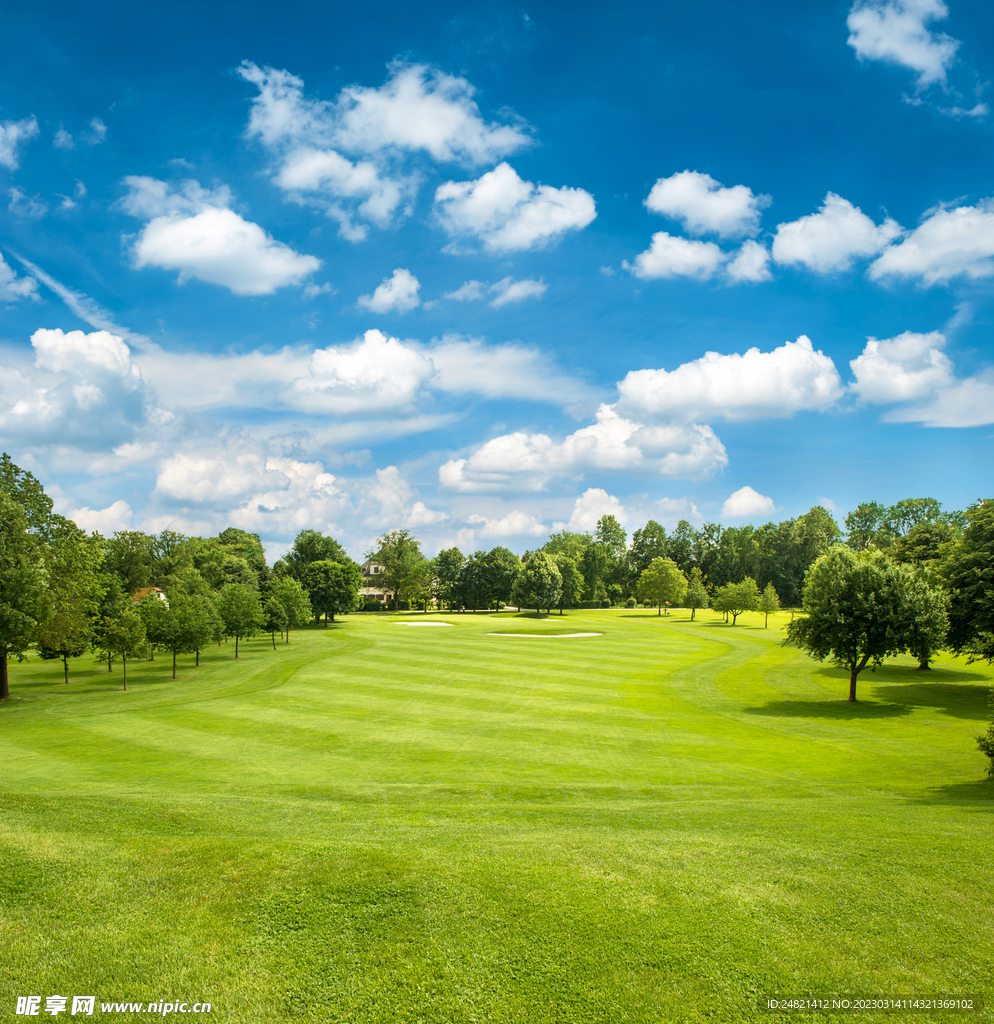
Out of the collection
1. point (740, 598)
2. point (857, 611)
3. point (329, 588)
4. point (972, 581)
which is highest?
point (972, 581)

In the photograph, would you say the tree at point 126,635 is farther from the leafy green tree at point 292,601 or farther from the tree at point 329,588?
the tree at point 329,588

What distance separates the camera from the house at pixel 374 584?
12975 centimetres

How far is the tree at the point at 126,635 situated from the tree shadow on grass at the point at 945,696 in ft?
149

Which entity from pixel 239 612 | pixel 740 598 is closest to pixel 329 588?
pixel 239 612

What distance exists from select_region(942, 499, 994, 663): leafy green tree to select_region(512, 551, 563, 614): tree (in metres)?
64.9

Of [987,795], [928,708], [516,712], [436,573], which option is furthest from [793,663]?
[436,573]

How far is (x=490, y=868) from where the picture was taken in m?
8.12

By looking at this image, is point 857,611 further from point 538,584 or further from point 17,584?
point 538,584

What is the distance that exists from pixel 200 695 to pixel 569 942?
106ft

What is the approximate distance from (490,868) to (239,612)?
4750cm

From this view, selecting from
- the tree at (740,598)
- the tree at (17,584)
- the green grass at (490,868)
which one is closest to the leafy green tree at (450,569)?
the tree at (740,598)

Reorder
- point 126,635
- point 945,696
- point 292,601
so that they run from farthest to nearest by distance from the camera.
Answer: point 292,601 < point 126,635 < point 945,696

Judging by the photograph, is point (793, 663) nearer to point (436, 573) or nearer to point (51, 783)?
point (51, 783)

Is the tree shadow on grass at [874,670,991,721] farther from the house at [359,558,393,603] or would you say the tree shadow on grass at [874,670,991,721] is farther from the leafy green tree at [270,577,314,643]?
the house at [359,558,393,603]
